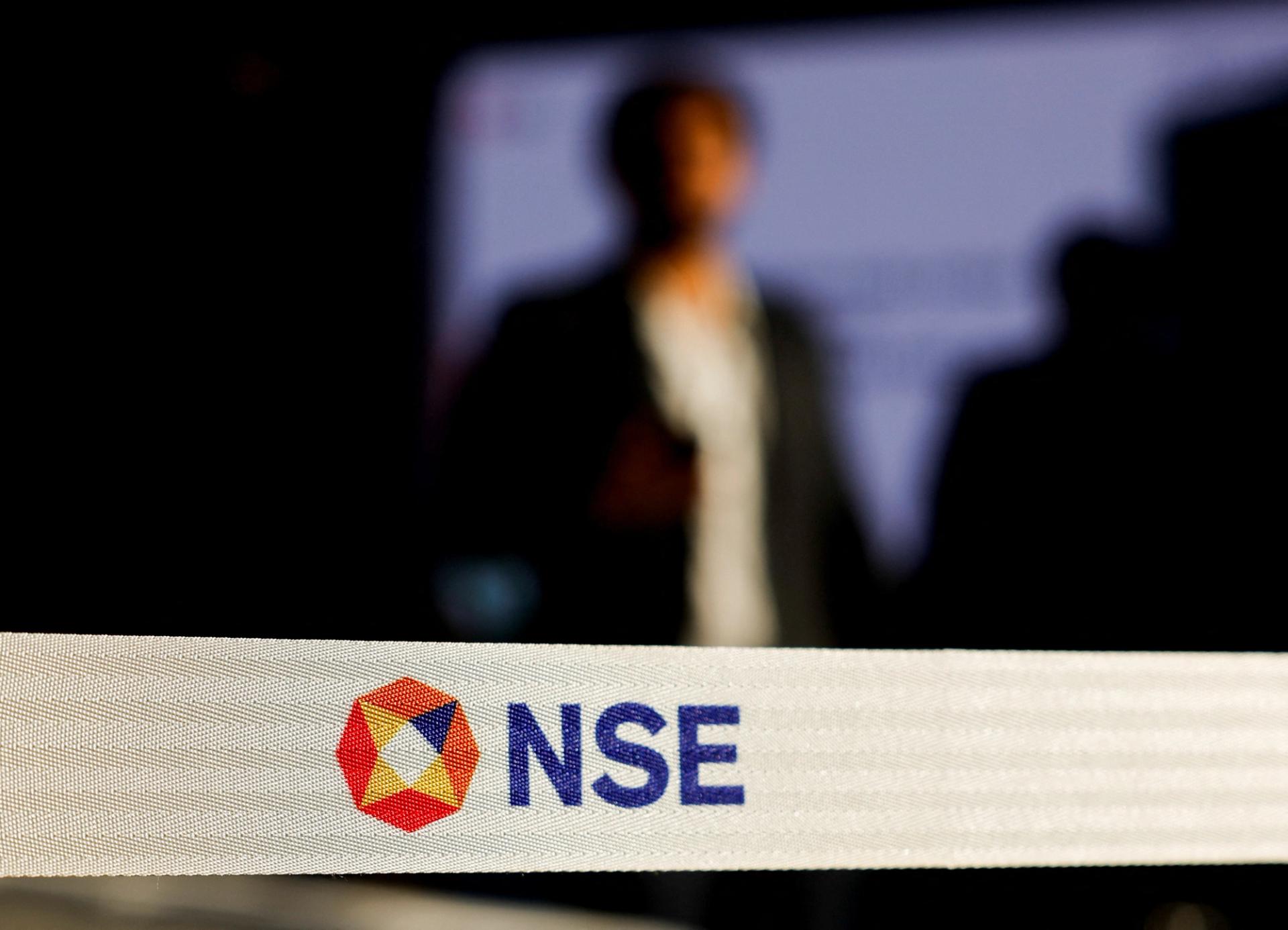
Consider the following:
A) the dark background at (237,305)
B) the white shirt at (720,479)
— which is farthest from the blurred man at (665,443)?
the dark background at (237,305)

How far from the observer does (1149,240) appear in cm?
161

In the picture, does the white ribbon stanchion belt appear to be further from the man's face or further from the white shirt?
the man's face

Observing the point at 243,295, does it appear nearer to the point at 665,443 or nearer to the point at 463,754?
the point at 665,443

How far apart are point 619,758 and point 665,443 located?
3.09 feet

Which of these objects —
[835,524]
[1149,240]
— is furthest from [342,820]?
[1149,240]

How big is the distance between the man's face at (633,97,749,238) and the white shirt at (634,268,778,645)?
0.68 ft

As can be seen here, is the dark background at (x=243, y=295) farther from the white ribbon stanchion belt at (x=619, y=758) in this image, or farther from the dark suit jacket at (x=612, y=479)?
the white ribbon stanchion belt at (x=619, y=758)

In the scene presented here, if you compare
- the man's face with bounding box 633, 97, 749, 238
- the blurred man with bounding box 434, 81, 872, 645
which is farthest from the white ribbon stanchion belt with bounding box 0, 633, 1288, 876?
the man's face with bounding box 633, 97, 749, 238

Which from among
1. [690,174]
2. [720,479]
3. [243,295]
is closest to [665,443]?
[720,479]

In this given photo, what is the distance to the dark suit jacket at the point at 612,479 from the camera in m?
1.21

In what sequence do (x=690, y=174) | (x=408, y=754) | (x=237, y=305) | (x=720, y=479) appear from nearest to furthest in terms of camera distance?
(x=408, y=754) < (x=720, y=479) < (x=690, y=174) < (x=237, y=305)

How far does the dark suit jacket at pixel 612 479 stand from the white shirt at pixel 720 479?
14mm

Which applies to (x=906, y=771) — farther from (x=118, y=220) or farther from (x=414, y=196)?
(x=118, y=220)

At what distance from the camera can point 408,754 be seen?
0.90ft
